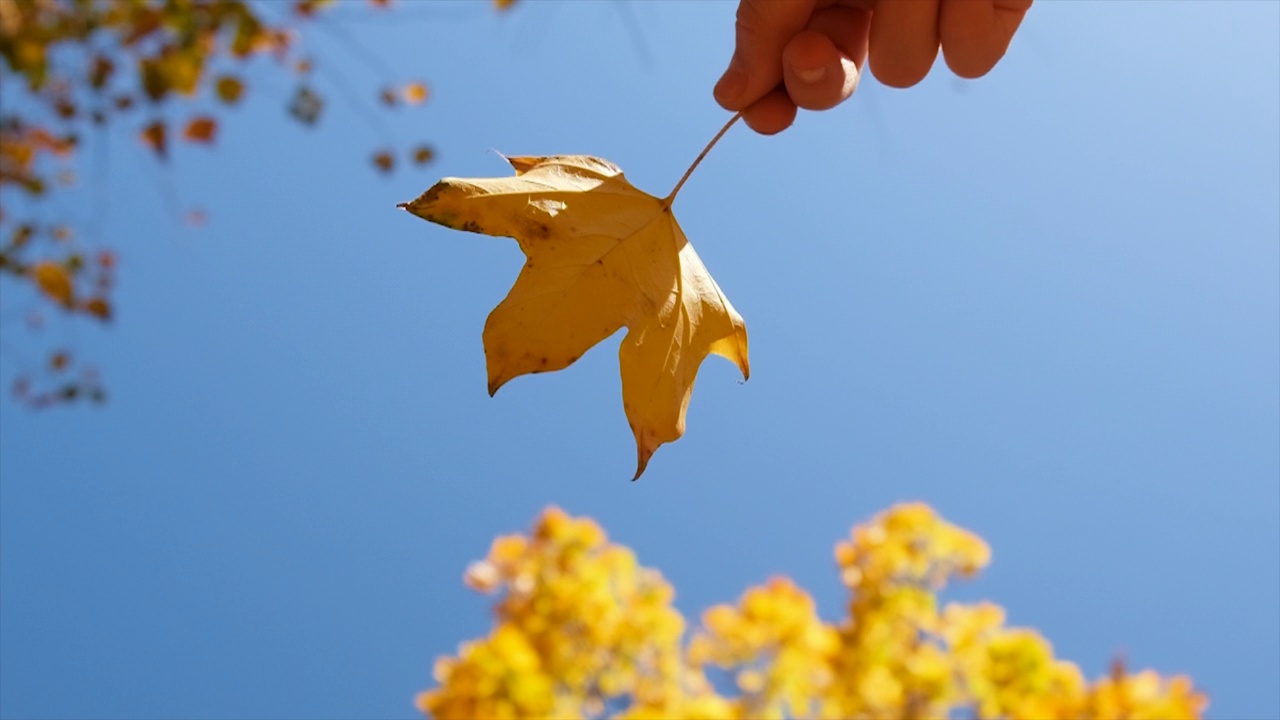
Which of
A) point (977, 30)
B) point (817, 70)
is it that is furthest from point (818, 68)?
point (977, 30)

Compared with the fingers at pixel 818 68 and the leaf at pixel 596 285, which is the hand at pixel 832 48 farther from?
the leaf at pixel 596 285

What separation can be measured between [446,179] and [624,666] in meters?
2.22

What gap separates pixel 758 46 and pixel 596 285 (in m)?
0.19

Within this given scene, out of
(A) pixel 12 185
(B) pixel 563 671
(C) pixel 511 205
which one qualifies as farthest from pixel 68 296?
(C) pixel 511 205

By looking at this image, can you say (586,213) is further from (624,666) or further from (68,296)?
(624,666)

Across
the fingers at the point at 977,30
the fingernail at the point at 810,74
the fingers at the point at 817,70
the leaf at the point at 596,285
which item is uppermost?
the fingers at the point at 977,30

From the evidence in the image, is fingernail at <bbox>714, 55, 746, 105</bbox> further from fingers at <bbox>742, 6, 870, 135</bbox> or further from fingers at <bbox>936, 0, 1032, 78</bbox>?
fingers at <bbox>936, 0, 1032, 78</bbox>

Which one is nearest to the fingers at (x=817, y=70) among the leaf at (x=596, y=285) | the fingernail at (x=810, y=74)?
the fingernail at (x=810, y=74)

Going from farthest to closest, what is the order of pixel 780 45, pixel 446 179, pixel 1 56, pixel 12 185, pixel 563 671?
pixel 563 671
pixel 12 185
pixel 1 56
pixel 780 45
pixel 446 179

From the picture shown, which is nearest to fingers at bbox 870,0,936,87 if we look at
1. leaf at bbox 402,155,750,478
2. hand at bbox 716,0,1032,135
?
hand at bbox 716,0,1032,135

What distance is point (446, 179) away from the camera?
432mm

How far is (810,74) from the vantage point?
1.76 feet

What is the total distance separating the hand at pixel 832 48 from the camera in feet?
1.77

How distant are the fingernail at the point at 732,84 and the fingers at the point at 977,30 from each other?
124 mm
